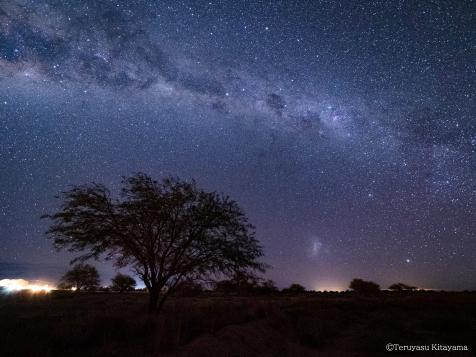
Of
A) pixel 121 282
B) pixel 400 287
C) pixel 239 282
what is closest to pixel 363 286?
pixel 400 287

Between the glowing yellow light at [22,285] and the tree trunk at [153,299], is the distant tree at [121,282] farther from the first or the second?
the tree trunk at [153,299]

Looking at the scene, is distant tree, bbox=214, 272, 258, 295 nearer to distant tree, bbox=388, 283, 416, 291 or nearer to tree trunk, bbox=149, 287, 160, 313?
tree trunk, bbox=149, 287, 160, 313

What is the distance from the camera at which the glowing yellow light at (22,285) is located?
50.2 meters

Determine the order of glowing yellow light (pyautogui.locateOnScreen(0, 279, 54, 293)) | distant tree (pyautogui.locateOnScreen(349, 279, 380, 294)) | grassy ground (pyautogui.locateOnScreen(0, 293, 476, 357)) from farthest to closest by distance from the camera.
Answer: distant tree (pyautogui.locateOnScreen(349, 279, 380, 294)) → glowing yellow light (pyautogui.locateOnScreen(0, 279, 54, 293)) → grassy ground (pyautogui.locateOnScreen(0, 293, 476, 357))

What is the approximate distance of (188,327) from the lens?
14.1 m

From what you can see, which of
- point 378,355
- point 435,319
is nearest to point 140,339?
point 378,355

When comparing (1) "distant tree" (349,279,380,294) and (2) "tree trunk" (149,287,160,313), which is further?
(1) "distant tree" (349,279,380,294)

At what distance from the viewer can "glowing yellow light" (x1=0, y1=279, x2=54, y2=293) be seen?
Result: 1978 inches

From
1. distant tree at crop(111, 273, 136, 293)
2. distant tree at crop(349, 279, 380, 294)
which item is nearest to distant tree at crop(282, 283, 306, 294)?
distant tree at crop(349, 279, 380, 294)

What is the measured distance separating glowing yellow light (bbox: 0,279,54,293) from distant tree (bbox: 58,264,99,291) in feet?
16.6

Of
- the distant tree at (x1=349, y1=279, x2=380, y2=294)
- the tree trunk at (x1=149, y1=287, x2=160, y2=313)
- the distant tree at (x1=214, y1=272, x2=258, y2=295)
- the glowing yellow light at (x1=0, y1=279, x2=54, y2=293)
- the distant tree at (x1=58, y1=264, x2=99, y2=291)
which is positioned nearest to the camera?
the tree trunk at (x1=149, y1=287, x2=160, y2=313)

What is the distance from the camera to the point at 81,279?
64.2 m

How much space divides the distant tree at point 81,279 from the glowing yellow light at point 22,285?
16.6 feet

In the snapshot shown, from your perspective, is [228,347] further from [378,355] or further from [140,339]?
[378,355]
